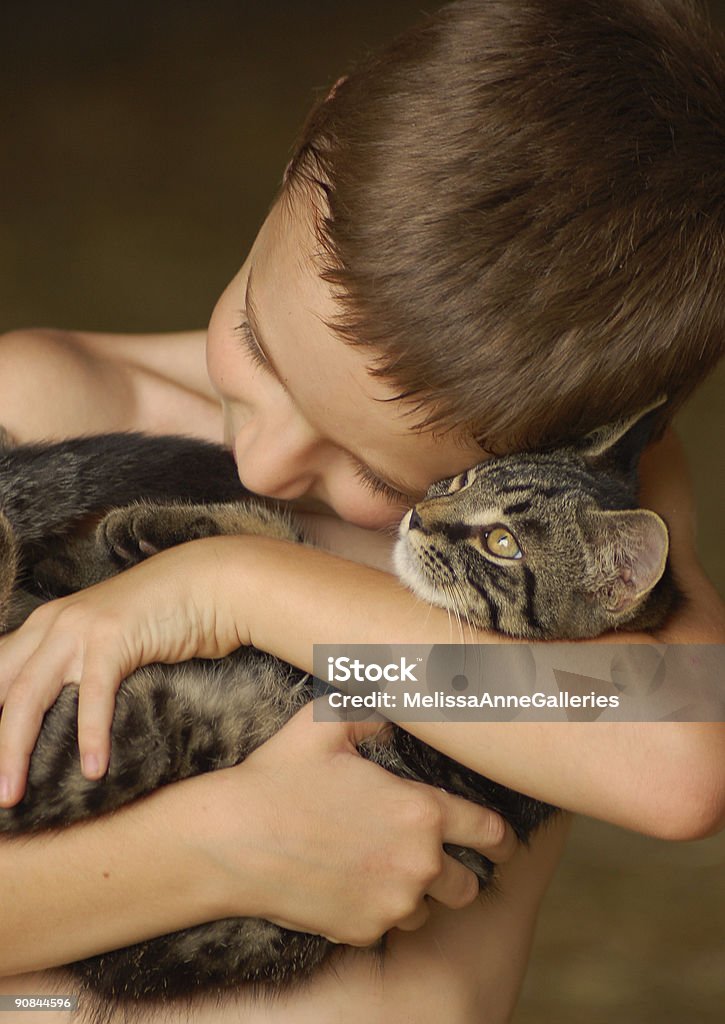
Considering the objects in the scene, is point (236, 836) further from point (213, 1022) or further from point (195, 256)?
point (195, 256)

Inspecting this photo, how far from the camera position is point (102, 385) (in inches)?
58.8

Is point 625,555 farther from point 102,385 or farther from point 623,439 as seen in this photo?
point 102,385

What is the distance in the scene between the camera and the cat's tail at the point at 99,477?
122 cm

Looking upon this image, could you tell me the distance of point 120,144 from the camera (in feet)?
11.6

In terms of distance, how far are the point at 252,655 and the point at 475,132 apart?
545mm

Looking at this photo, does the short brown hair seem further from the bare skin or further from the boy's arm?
the bare skin

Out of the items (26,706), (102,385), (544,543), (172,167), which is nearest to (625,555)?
(544,543)

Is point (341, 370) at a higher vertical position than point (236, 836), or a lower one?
higher

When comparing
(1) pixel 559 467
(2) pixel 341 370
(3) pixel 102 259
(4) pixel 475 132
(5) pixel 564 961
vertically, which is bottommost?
(5) pixel 564 961

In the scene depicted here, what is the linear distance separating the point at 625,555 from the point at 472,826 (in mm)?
294

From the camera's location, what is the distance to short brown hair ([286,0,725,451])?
3.22 feet

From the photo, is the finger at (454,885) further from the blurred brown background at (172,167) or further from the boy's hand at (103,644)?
the blurred brown background at (172,167)

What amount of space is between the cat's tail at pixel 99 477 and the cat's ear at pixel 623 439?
41cm

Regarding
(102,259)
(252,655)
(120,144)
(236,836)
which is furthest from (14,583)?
(120,144)
